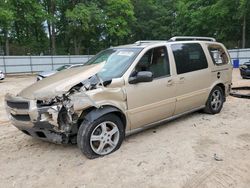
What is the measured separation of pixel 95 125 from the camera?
3615 mm

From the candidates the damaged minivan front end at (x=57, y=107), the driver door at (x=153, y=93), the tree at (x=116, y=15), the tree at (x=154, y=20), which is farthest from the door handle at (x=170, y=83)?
the tree at (x=154, y=20)

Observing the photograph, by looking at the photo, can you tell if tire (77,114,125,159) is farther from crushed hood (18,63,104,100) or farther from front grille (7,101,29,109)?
front grille (7,101,29,109)

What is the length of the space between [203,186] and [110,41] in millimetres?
34148

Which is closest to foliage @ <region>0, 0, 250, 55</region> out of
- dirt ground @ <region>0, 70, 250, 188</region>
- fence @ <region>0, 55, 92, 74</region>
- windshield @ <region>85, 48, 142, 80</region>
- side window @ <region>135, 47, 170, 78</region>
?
fence @ <region>0, 55, 92, 74</region>

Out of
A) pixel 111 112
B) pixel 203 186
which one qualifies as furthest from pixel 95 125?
pixel 203 186

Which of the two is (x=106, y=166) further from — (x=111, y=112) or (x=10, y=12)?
(x=10, y=12)

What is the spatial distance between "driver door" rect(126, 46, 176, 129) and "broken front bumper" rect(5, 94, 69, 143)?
1171 millimetres

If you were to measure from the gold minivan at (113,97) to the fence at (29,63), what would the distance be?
66.1ft

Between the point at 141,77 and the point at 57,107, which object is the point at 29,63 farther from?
the point at 57,107

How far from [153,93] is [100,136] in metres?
1.22

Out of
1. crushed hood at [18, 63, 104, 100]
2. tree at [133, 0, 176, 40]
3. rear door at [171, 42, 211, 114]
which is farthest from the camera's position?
tree at [133, 0, 176, 40]

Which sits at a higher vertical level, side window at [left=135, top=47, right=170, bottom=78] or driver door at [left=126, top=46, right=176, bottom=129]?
side window at [left=135, top=47, right=170, bottom=78]

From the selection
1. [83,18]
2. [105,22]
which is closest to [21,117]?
[83,18]

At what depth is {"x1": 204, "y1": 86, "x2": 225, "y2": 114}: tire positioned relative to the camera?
18.5 ft
